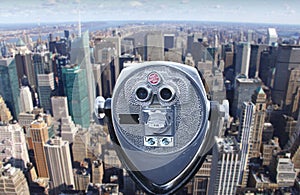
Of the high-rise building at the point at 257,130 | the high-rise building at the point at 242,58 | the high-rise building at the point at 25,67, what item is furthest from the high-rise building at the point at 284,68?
the high-rise building at the point at 25,67

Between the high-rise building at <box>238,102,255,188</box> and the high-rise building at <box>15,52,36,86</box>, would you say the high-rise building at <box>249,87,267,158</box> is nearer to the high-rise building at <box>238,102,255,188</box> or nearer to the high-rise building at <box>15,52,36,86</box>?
the high-rise building at <box>238,102,255,188</box>

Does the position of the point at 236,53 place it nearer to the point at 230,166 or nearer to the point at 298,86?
the point at 298,86

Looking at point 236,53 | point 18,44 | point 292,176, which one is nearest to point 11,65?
point 18,44

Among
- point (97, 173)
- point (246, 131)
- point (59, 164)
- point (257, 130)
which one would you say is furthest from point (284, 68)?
point (59, 164)

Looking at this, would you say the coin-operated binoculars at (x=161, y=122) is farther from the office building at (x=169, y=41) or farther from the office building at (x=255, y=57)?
the office building at (x=255, y=57)

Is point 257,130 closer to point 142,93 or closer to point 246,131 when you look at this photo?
point 246,131
